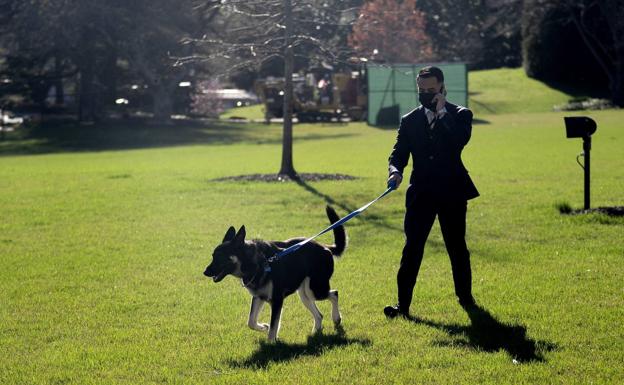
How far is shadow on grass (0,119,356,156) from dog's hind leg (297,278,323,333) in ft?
106

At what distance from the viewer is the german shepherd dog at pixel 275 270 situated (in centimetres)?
780

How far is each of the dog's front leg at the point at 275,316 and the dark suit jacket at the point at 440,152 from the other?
60.1 inches

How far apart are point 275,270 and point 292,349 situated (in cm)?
60

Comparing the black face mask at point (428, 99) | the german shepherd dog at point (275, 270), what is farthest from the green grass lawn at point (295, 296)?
the black face mask at point (428, 99)

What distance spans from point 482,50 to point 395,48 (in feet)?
32.0

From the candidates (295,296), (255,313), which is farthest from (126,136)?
(255,313)

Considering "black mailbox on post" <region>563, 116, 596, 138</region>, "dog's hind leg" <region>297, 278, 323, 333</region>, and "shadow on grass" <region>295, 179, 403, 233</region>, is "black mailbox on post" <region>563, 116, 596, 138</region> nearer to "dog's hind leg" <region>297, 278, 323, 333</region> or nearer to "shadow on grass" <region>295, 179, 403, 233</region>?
"shadow on grass" <region>295, 179, 403, 233</region>

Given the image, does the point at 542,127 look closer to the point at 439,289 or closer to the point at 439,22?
the point at 439,289

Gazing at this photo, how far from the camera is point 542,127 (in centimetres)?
3966

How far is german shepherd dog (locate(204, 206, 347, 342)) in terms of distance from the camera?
780cm

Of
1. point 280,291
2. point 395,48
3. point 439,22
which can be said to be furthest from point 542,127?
point 439,22

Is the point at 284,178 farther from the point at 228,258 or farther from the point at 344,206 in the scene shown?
the point at 228,258

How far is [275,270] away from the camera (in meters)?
8.02

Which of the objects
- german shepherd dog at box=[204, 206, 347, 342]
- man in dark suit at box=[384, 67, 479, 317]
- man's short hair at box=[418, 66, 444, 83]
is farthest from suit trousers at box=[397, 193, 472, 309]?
man's short hair at box=[418, 66, 444, 83]
